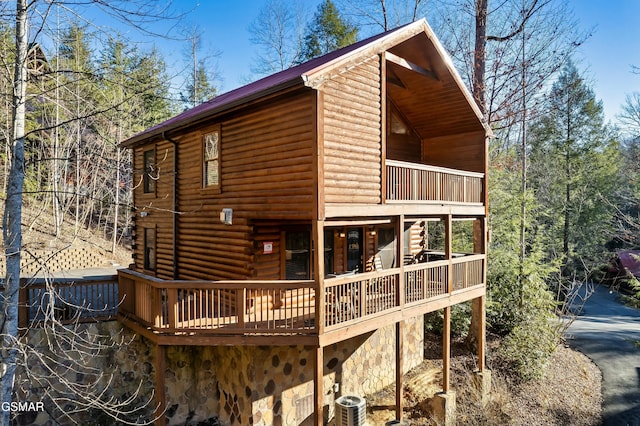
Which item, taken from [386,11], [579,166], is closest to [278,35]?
[386,11]

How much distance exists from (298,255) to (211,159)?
345 cm

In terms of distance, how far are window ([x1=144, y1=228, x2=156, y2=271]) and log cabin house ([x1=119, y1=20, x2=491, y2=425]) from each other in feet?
0.59

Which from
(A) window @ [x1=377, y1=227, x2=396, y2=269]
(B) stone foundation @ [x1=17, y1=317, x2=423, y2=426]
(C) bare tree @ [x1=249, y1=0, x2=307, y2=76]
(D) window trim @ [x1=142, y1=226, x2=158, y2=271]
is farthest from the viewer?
(C) bare tree @ [x1=249, y1=0, x2=307, y2=76]

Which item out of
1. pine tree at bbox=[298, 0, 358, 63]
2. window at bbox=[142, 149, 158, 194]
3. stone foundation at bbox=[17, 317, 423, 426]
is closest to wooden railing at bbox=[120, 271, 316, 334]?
stone foundation at bbox=[17, 317, 423, 426]

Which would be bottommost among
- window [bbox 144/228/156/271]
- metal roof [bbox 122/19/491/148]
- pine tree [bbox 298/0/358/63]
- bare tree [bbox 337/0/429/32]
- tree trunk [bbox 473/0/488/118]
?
window [bbox 144/228/156/271]

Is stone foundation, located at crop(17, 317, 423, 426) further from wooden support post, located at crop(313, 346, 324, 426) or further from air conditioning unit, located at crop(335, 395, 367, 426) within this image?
air conditioning unit, located at crop(335, 395, 367, 426)

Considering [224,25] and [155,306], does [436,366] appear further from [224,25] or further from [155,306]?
[224,25]

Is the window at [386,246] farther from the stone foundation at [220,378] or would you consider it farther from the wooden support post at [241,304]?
the wooden support post at [241,304]

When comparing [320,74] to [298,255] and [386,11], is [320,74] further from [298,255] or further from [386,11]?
[386,11]

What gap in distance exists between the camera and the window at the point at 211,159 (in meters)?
9.96

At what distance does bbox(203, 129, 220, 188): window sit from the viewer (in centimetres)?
996

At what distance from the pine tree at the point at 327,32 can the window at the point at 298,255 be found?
17.2 metres

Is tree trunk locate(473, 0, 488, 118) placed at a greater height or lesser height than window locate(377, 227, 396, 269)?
greater

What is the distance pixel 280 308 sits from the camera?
8.08 m
